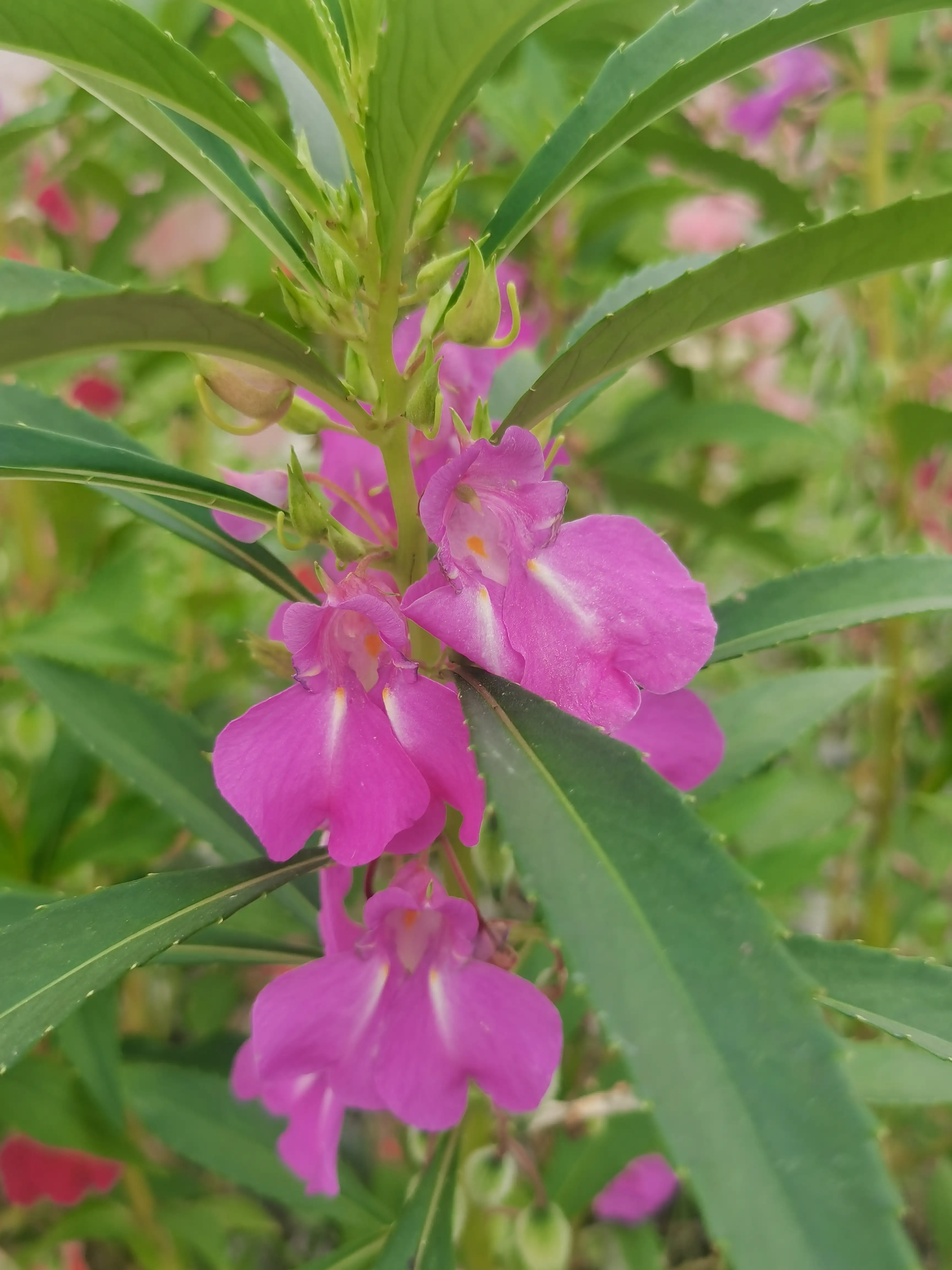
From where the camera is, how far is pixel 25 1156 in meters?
1.15

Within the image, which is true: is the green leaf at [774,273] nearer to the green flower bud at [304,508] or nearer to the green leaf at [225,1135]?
the green flower bud at [304,508]

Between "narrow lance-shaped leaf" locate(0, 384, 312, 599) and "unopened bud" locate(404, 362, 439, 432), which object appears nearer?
"unopened bud" locate(404, 362, 439, 432)

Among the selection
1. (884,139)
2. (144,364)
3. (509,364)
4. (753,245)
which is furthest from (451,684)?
(884,139)

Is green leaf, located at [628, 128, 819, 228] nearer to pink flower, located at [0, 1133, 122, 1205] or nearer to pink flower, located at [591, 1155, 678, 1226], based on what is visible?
pink flower, located at [591, 1155, 678, 1226]

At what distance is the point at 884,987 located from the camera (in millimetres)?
617

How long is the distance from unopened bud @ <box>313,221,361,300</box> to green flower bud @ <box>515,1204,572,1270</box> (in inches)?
29.3

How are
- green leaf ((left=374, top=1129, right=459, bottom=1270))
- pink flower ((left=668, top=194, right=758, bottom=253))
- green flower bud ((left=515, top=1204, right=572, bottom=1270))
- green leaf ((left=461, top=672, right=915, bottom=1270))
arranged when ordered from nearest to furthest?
green leaf ((left=461, top=672, right=915, bottom=1270)) → green leaf ((left=374, top=1129, right=459, bottom=1270)) → green flower bud ((left=515, top=1204, right=572, bottom=1270)) → pink flower ((left=668, top=194, right=758, bottom=253))

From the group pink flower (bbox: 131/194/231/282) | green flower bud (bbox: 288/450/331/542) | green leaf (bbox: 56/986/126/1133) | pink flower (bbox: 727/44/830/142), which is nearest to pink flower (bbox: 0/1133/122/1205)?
green leaf (bbox: 56/986/126/1133)

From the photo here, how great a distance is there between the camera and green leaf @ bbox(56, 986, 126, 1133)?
89 cm

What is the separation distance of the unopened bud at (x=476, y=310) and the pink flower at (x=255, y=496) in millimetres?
154

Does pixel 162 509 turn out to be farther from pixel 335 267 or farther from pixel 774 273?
pixel 774 273

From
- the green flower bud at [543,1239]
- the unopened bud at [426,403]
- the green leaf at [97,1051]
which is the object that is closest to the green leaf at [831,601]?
the unopened bud at [426,403]

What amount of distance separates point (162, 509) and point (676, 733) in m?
0.39

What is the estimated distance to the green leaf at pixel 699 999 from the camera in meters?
0.35
